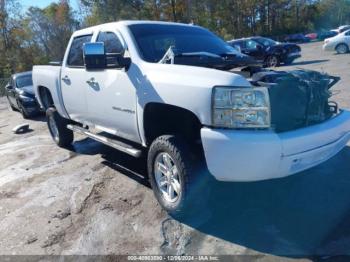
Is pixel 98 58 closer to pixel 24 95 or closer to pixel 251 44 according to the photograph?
pixel 24 95

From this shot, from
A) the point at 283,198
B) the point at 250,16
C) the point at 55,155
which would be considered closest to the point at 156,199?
the point at 283,198

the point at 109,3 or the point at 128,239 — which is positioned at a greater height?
the point at 109,3

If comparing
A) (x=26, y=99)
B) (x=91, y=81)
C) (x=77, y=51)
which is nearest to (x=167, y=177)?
(x=91, y=81)

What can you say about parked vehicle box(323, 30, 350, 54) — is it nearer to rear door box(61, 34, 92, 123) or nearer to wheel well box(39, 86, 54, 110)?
wheel well box(39, 86, 54, 110)

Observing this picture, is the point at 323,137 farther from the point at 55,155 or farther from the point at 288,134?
the point at 55,155

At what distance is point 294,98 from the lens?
348cm

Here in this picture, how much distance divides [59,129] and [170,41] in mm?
3426

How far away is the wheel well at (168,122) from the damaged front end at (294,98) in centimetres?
80

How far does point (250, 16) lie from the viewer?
5784cm

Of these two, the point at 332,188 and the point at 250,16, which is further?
the point at 250,16

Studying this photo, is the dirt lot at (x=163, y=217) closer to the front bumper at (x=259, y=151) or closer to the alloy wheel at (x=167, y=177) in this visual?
the alloy wheel at (x=167, y=177)

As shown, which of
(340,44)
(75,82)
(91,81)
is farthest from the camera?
(340,44)

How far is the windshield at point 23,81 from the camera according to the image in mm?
13234

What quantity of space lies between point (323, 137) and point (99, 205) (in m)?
2.62
